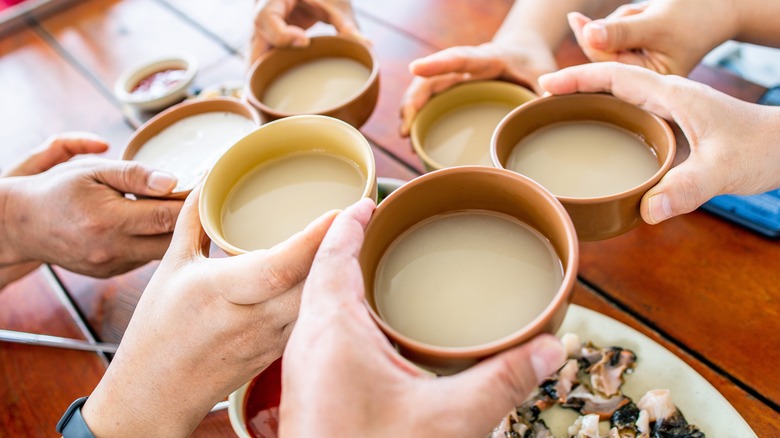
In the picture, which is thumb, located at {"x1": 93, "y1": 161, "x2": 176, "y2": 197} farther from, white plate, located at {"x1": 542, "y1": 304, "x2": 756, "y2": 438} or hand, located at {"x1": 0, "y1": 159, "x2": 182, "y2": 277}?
white plate, located at {"x1": 542, "y1": 304, "x2": 756, "y2": 438}

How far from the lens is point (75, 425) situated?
95 cm

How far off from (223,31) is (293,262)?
5.07ft

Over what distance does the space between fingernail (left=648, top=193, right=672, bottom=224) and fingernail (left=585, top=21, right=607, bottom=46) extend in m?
0.47

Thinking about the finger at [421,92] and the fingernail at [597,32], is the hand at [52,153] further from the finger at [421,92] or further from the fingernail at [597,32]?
the fingernail at [597,32]

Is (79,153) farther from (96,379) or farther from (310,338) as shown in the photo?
(310,338)

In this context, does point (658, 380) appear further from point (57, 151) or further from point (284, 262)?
point (57, 151)

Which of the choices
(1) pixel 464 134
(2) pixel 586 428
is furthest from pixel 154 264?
(2) pixel 586 428

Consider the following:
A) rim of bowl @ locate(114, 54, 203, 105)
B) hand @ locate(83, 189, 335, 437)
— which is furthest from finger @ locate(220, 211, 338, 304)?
rim of bowl @ locate(114, 54, 203, 105)

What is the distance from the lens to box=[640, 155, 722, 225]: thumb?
82 cm

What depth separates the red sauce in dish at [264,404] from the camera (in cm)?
95

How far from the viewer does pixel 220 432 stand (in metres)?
1.03

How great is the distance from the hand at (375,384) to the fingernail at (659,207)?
0.33 m

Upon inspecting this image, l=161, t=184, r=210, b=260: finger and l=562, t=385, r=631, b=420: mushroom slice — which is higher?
l=161, t=184, r=210, b=260: finger

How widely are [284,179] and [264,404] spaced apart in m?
0.42
